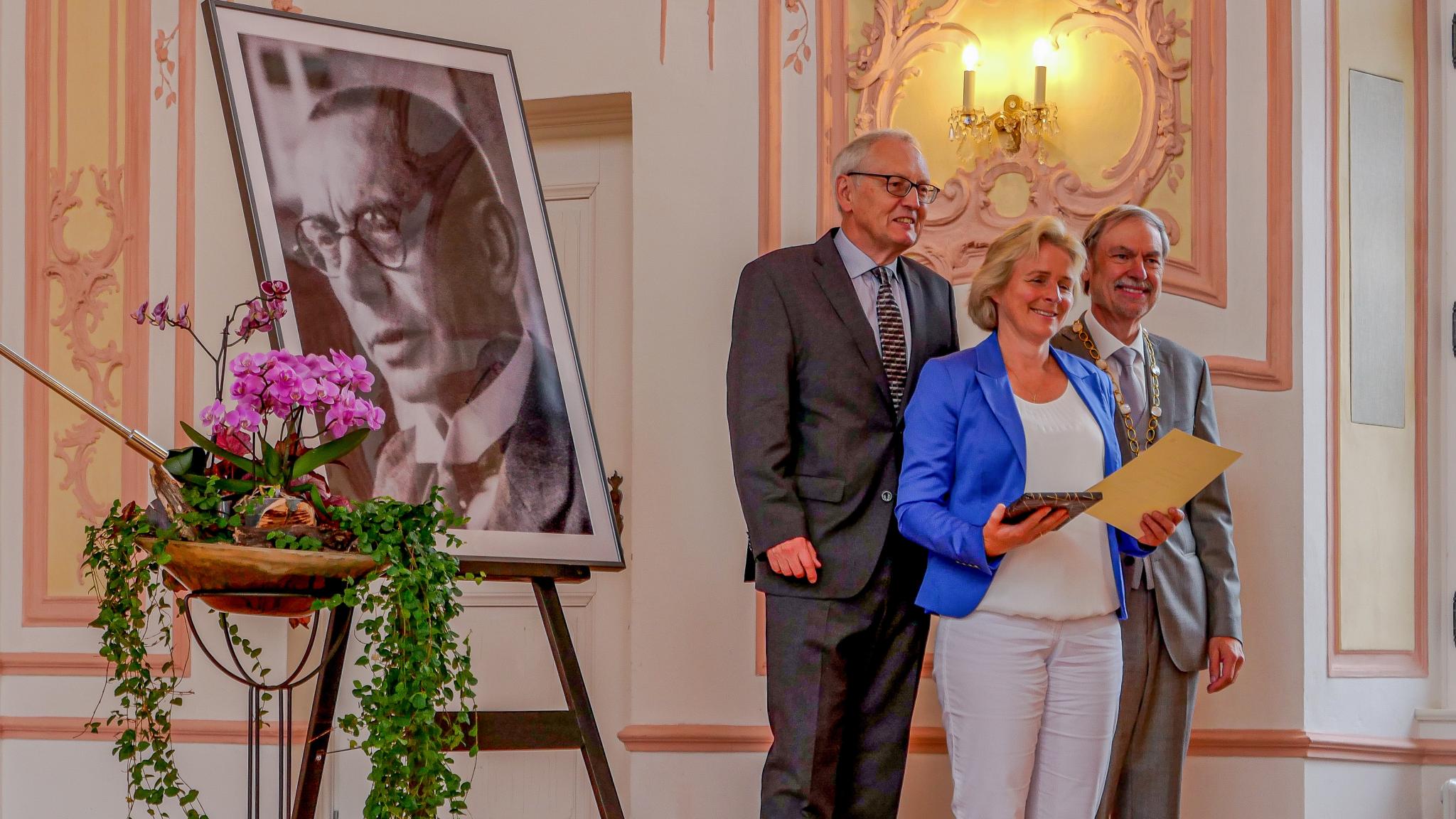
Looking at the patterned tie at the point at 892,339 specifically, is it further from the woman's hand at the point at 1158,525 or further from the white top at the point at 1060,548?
the woman's hand at the point at 1158,525

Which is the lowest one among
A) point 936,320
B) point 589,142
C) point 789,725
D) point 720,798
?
point 720,798

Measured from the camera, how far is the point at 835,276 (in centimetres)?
277

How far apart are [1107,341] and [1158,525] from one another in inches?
19.8

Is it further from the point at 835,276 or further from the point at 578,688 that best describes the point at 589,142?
the point at 578,688

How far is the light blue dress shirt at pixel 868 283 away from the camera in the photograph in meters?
2.78

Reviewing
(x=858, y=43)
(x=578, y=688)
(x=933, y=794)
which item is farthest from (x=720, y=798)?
(x=858, y=43)

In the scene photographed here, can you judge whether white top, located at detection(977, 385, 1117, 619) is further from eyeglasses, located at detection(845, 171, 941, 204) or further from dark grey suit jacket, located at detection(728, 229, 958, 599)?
eyeglasses, located at detection(845, 171, 941, 204)

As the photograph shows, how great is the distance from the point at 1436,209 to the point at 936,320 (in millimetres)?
1621

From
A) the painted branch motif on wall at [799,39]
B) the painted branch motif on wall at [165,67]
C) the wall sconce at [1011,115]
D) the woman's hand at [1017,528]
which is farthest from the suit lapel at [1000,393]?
the painted branch motif on wall at [165,67]

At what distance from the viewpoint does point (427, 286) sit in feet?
9.62

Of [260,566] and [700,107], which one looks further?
[700,107]

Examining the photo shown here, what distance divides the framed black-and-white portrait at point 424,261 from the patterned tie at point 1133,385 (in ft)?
3.53

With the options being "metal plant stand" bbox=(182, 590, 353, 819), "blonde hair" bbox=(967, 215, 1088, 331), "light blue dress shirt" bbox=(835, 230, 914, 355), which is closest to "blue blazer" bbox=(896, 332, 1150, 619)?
"blonde hair" bbox=(967, 215, 1088, 331)

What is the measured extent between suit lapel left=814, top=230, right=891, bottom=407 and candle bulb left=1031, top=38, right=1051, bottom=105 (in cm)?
98
